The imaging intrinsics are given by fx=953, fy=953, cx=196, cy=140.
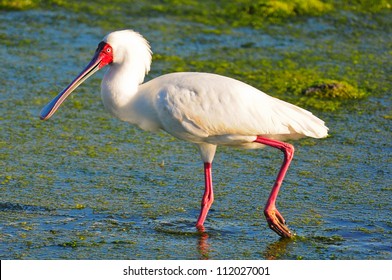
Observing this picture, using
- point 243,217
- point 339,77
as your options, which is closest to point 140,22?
point 339,77

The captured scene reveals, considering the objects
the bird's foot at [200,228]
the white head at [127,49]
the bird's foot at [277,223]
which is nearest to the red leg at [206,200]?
the bird's foot at [200,228]

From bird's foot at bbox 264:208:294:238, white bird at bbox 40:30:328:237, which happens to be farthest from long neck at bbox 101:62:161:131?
bird's foot at bbox 264:208:294:238

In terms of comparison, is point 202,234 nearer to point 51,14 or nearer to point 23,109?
point 23,109

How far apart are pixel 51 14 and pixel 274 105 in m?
6.48

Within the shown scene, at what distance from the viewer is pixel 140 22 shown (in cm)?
1251

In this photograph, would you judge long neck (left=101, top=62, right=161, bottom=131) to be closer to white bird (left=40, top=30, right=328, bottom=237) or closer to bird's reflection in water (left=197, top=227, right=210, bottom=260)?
white bird (left=40, top=30, right=328, bottom=237)

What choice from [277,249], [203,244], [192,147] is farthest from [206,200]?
[192,147]

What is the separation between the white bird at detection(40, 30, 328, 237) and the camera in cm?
674

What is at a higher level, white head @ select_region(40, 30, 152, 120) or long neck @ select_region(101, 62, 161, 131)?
white head @ select_region(40, 30, 152, 120)

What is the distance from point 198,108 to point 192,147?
2.07m

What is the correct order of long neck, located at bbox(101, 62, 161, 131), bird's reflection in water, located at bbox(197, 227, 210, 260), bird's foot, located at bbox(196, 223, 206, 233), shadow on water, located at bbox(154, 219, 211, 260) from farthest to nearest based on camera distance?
1. bird's foot, located at bbox(196, 223, 206, 233)
2. long neck, located at bbox(101, 62, 161, 131)
3. shadow on water, located at bbox(154, 219, 211, 260)
4. bird's reflection in water, located at bbox(197, 227, 210, 260)

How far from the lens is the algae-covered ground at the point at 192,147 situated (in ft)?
22.1

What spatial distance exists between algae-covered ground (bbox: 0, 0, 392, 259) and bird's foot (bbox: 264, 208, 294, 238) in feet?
0.22

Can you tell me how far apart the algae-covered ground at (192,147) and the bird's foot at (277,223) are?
2.6 inches
